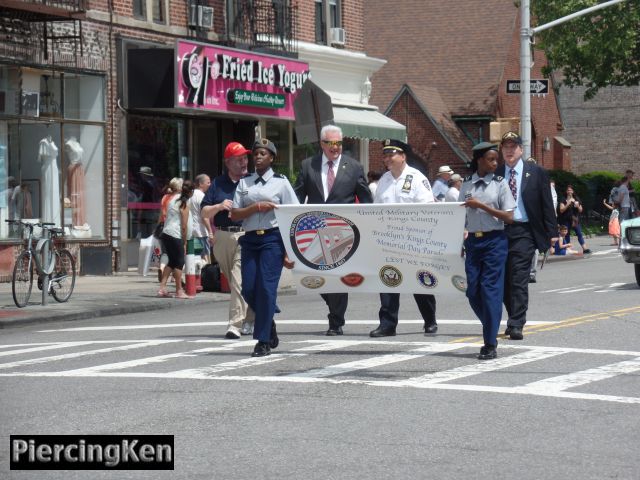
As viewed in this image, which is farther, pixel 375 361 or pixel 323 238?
pixel 323 238

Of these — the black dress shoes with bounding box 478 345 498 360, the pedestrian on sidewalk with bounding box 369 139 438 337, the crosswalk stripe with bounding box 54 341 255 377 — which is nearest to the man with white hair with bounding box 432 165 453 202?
the pedestrian on sidewalk with bounding box 369 139 438 337

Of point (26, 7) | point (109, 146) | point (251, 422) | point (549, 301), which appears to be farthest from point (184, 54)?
point (251, 422)

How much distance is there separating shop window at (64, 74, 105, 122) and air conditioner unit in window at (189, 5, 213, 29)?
3002 millimetres

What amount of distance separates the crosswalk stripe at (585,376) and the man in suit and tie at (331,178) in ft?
10.6

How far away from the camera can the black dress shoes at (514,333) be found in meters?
12.8

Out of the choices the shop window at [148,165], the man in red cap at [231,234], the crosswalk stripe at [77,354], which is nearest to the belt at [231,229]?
the man in red cap at [231,234]

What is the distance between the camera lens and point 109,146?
84.2 feet

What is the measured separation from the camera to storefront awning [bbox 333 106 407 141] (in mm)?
31969

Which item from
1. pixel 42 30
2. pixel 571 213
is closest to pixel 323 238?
pixel 42 30

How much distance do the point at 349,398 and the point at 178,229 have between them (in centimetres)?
1034

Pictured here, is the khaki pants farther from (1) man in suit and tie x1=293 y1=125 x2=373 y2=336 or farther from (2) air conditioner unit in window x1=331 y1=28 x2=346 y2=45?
(2) air conditioner unit in window x1=331 y1=28 x2=346 y2=45

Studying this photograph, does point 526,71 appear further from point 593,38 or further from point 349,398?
point 349,398

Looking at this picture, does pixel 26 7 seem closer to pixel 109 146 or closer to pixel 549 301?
pixel 109 146

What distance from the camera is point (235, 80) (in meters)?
28.0
